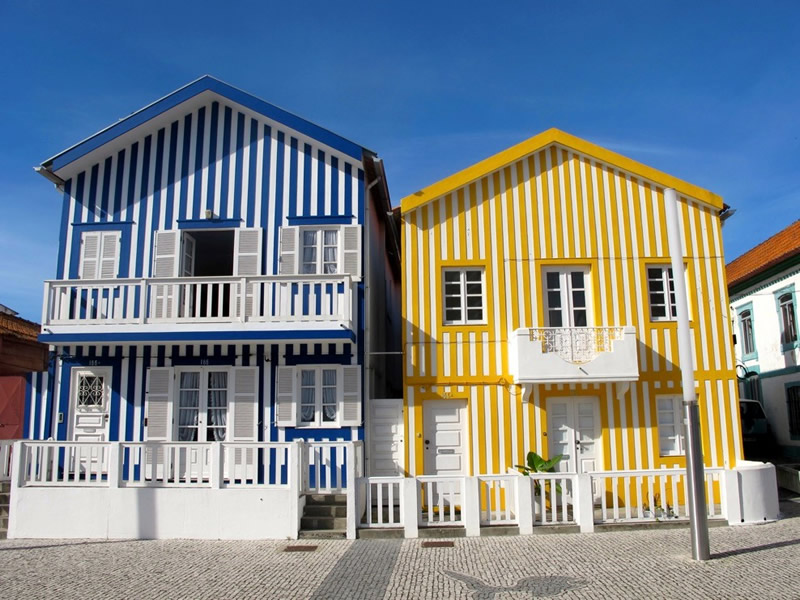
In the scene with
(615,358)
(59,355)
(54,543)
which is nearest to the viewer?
(54,543)

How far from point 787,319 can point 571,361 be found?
9350 mm

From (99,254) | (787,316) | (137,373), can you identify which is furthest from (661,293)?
(99,254)

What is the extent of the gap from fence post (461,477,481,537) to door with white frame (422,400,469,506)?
2.29m

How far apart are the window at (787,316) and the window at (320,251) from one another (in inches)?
493

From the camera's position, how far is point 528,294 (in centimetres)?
1429

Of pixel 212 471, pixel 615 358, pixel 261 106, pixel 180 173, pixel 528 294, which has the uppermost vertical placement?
pixel 261 106

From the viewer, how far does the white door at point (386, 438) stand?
13.7 metres

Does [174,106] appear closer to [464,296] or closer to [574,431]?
[464,296]

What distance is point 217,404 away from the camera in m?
14.0

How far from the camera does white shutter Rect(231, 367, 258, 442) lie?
13727 millimetres

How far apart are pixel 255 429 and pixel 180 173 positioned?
561 cm

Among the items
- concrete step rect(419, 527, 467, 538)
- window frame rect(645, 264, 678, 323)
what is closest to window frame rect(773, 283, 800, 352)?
window frame rect(645, 264, 678, 323)

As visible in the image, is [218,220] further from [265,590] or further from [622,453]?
[622,453]

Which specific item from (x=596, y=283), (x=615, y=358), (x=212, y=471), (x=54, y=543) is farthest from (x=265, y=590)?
(x=596, y=283)
